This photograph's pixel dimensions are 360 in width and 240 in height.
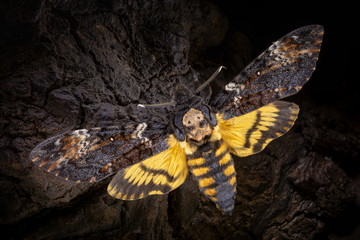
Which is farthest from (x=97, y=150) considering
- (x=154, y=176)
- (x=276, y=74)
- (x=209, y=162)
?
(x=276, y=74)

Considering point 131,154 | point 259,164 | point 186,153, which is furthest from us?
point 259,164

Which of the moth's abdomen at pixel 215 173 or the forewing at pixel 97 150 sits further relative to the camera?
the moth's abdomen at pixel 215 173

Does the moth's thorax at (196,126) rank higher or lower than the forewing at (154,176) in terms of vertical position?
higher

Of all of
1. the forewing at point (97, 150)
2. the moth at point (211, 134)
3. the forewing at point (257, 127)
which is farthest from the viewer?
the forewing at point (257, 127)

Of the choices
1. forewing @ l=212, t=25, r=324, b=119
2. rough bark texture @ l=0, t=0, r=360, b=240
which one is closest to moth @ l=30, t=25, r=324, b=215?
forewing @ l=212, t=25, r=324, b=119

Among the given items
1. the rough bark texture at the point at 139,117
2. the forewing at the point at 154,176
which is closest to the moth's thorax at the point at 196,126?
the forewing at the point at 154,176

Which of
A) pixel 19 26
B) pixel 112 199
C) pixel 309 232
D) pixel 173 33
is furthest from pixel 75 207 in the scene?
pixel 309 232

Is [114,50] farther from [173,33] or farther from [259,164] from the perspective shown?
[259,164]

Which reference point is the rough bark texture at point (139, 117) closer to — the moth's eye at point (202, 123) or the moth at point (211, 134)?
the moth at point (211, 134)
